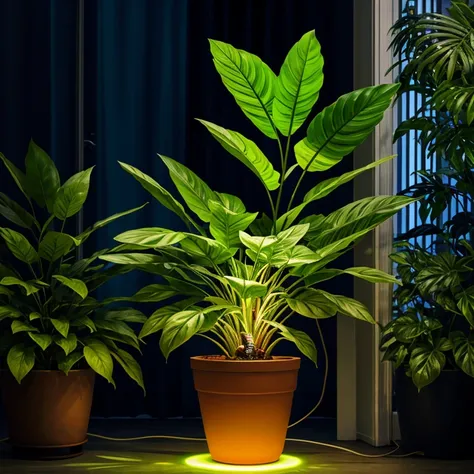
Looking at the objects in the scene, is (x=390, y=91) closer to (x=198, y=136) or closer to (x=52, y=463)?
(x=198, y=136)

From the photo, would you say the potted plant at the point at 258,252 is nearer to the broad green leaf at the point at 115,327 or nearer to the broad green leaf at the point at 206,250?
the broad green leaf at the point at 206,250

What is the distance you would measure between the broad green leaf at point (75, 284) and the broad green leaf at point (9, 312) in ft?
0.57

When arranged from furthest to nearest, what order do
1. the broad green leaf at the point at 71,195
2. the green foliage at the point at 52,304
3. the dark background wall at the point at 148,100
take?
the dark background wall at the point at 148,100 < the broad green leaf at the point at 71,195 < the green foliage at the point at 52,304

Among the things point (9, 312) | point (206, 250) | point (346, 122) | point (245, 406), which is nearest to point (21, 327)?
point (9, 312)

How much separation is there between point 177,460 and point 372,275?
88cm

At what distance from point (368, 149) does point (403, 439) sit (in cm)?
107

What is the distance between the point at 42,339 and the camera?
8.80ft

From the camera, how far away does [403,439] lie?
2.86 metres

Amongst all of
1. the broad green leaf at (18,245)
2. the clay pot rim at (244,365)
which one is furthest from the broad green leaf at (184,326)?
the broad green leaf at (18,245)

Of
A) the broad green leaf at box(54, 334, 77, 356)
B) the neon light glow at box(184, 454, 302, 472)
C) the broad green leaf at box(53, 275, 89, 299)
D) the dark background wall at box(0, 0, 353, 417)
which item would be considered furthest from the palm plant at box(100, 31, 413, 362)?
the dark background wall at box(0, 0, 353, 417)

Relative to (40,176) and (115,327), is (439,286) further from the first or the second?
(40,176)

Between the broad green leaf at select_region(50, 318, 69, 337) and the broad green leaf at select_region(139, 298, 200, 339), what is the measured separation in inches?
9.6

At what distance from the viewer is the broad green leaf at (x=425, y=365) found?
2.62 meters

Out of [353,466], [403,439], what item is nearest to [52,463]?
[353,466]
